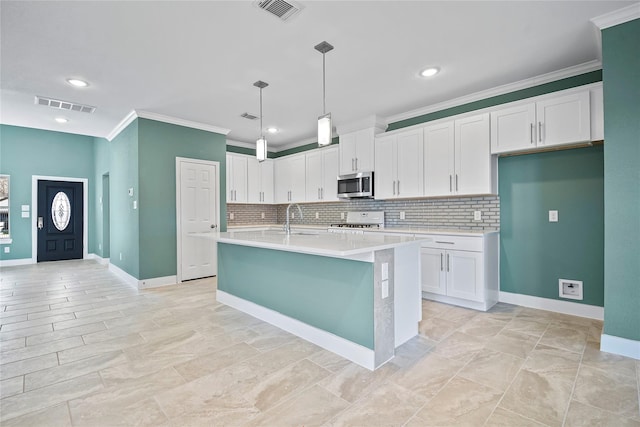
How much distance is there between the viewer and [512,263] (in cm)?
384

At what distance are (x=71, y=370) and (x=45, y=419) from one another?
620 mm

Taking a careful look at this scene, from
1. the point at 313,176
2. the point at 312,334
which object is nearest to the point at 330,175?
the point at 313,176

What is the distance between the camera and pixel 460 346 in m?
2.65

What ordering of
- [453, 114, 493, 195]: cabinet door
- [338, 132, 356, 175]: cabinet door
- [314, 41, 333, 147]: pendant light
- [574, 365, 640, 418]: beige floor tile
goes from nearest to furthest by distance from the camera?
1. [574, 365, 640, 418]: beige floor tile
2. [314, 41, 333, 147]: pendant light
3. [453, 114, 493, 195]: cabinet door
4. [338, 132, 356, 175]: cabinet door

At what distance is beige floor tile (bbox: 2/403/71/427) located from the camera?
1714 mm

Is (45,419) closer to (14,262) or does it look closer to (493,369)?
(493,369)

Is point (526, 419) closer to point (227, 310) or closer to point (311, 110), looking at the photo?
point (227, 310)

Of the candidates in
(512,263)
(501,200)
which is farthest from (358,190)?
(512,263)

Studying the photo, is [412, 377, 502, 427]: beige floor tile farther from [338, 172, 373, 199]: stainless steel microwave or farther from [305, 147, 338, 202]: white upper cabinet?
[305, 147, 338, 202]: white upper cabinet

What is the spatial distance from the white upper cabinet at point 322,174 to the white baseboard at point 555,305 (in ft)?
9.96

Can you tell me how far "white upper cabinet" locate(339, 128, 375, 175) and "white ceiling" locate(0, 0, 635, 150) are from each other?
2.00ft

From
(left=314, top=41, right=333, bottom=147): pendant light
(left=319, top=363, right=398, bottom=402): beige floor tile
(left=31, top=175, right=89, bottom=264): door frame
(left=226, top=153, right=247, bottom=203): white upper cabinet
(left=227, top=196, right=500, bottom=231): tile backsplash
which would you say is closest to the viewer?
(left=319, top=363, right=398, bottom=402): beige floor tile

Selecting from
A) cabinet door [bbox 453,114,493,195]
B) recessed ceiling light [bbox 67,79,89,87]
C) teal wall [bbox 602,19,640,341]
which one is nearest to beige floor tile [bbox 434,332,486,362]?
teal wall [bbox 602,19,640,341]

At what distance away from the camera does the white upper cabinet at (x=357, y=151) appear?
4957 mm
